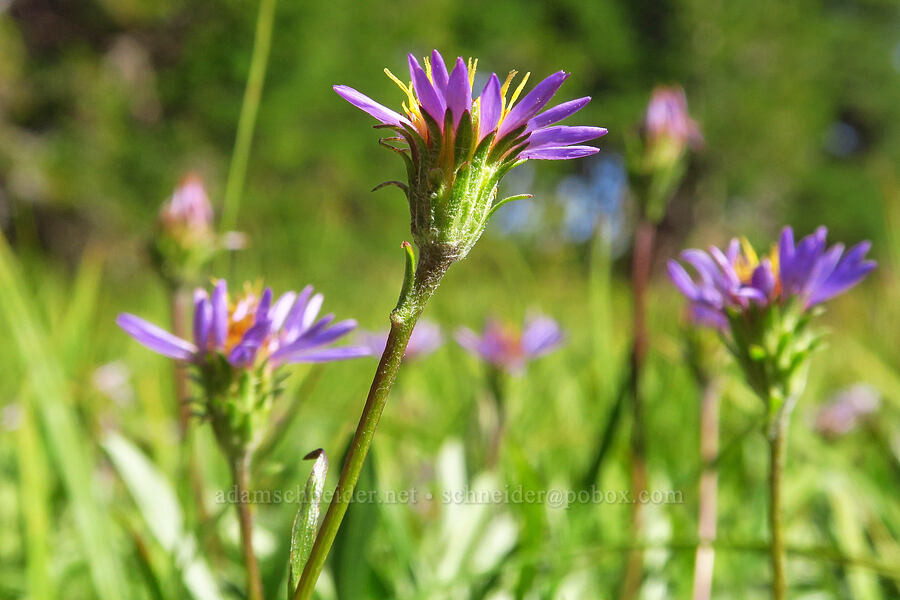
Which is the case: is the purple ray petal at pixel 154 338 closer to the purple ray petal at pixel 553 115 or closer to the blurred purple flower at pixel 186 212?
the purple ray petal at pixel 553 115

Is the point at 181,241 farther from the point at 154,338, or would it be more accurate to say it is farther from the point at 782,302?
the point at 782,302

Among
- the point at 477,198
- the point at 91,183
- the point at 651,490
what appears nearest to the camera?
the point at 477,198

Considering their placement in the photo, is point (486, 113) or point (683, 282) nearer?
point (486, 113)

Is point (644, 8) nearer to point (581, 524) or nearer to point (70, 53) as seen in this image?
point (70, 53)

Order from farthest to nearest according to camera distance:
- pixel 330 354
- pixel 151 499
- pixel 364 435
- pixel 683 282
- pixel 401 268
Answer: pixel 401 268, pixel 151 499, pixel 683 282, pixel 330 354, pixel 364 435

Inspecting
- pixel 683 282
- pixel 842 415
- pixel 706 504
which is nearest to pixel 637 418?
pixel 706 504

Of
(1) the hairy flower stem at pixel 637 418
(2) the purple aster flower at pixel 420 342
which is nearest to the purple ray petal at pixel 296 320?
(1) the hairy flower stem at pixel 637 418

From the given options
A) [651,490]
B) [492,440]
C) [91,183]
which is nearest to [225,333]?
[492,440]
